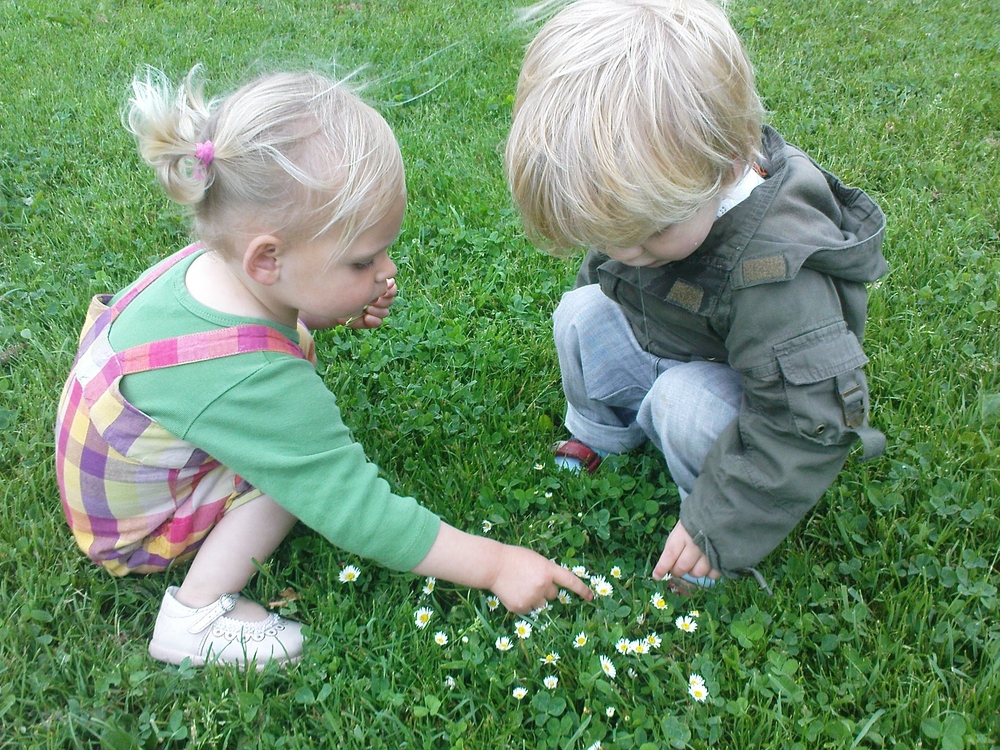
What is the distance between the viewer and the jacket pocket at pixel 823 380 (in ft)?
5.72

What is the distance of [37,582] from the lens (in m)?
2.10

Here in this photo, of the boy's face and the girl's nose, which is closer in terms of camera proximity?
the boy's face

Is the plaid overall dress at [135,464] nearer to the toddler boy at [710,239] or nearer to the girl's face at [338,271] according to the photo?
the girl's face at [338,271]

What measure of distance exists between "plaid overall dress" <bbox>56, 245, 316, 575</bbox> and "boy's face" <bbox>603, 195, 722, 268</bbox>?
0.79 metres

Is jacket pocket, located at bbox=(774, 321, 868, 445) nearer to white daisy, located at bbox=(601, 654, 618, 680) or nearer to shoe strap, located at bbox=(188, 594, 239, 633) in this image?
white daisy, located at bbox=(601, 654, 618, 680)

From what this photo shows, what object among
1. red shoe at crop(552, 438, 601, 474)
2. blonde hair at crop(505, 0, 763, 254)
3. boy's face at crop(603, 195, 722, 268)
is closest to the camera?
blonde hair at crop(505, 0, 763, 254)

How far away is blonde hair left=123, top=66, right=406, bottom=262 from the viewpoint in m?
1.72

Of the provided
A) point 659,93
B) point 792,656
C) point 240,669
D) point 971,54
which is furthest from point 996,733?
point 971,54

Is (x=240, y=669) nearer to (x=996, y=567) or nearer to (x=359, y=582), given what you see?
(x=359, y=582)

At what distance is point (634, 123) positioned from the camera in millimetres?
1572

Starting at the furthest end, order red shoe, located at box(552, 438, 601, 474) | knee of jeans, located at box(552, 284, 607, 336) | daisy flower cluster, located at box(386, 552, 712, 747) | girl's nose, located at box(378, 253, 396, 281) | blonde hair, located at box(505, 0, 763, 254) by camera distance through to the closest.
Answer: red shoe, located at box(552, 438, 601, 474) < knee of jeans, located at box(552, 284, 607, 336) < girl's nose, located at box(378, 253, 396, 281) < daisy flower cluster, located at box(386, 552, 712, 747) < blonde hair, located at box(505, 0, 763, 254)

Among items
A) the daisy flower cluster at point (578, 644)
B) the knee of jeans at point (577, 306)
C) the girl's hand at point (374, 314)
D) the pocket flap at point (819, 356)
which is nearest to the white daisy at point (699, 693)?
the daisy flower cluster at point (578, 644)

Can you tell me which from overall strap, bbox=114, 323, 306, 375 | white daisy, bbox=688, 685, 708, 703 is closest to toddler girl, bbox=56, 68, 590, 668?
overall strap, bbox=114, 323, 306, 375

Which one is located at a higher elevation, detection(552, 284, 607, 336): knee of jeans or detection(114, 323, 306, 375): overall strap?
detection(114, 323, 306, 375): overall strap
